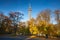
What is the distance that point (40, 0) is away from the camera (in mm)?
2080

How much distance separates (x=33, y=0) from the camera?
2068 millimetres

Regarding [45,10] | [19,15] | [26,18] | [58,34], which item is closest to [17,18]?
[19,15]

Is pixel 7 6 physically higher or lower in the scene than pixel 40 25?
higher

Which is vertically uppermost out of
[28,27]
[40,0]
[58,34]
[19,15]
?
[40,0]

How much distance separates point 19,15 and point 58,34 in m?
1.09

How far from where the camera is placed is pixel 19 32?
2.01 m

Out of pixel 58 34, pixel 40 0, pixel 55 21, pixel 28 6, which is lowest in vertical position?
pixel 58 34

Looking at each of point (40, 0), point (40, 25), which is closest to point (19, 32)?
point (40, 25)

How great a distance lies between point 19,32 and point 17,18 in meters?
0.35

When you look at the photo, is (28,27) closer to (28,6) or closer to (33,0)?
(28,6)

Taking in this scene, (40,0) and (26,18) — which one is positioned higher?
(40,0)

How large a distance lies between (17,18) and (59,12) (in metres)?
1.07

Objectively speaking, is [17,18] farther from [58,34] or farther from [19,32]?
[58,34]

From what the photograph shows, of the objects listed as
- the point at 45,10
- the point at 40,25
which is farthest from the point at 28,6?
the point at 40,25
